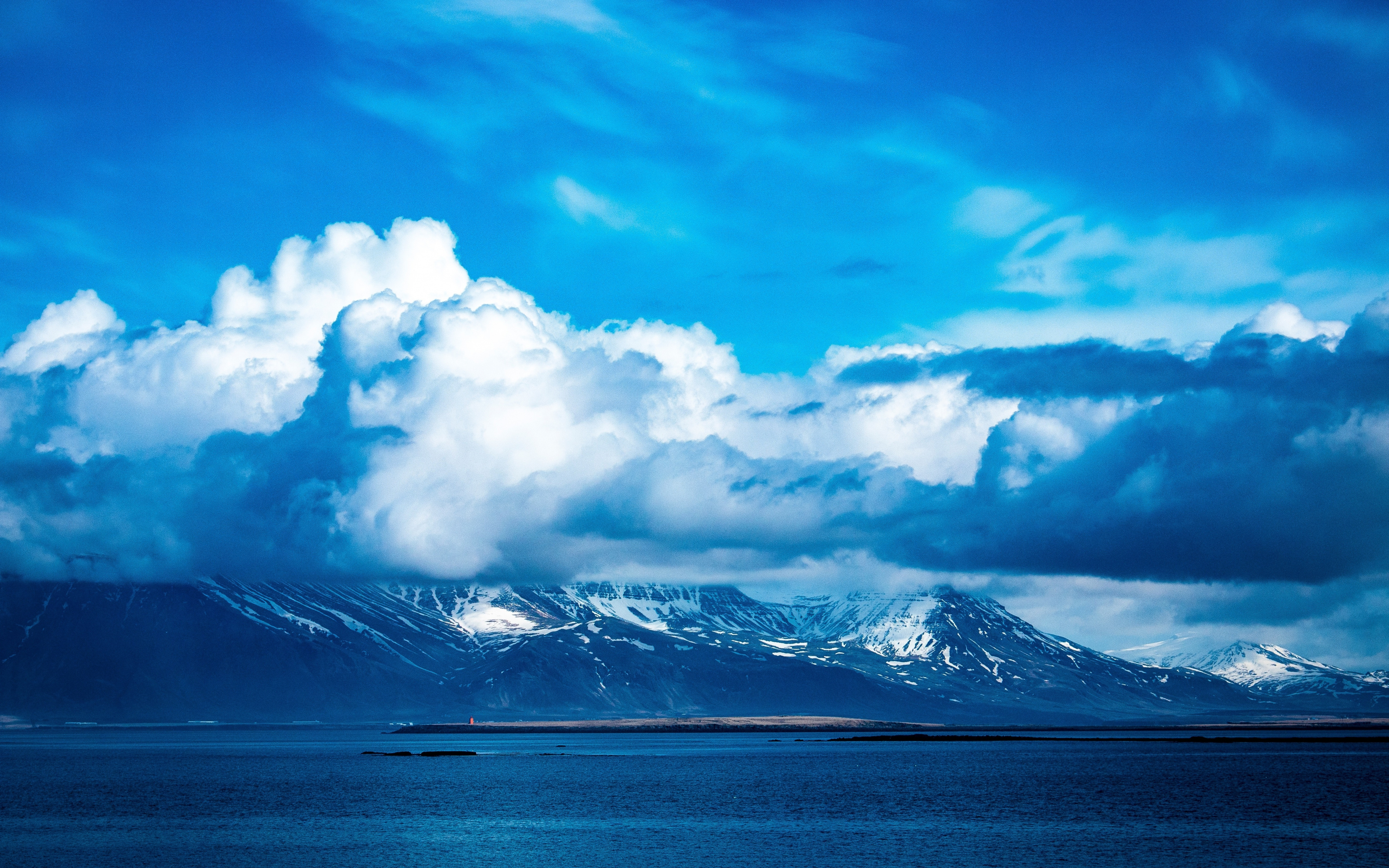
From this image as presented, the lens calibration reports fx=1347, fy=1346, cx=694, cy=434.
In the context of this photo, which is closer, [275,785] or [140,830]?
[140,830]

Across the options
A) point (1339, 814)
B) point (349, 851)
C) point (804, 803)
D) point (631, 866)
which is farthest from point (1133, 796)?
point (349, 851)

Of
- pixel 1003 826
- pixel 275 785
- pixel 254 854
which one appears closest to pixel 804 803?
pixel 1003 826

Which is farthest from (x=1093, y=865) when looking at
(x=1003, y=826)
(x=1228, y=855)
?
(x=1003, y=826)

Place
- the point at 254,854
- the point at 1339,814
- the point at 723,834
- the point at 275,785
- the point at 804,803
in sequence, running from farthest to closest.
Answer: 1. the point at 275,785
2. the point at 804,803
3. the point at 1339,814
4. the point at 723,834
5. the point at 254,854

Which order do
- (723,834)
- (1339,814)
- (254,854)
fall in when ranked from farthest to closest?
(1339,814)
(723,834)
(254,854)

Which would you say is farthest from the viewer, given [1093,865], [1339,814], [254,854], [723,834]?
[1339,814]

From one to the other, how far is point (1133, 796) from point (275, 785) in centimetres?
11642

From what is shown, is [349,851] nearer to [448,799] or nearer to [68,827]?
[68,827]

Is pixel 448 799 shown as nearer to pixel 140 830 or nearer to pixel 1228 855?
pixel 140 830

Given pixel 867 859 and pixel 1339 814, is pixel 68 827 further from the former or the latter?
pixel 1339 814

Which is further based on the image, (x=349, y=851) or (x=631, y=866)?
(x=349, y=851)

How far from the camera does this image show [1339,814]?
134375 millimetres

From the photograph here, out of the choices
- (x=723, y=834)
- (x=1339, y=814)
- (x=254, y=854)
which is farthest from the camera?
(x=1339, y=814)

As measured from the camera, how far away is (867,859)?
335ft
